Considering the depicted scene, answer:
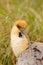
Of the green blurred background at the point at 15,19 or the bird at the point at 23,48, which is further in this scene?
the green blurred background at the point at 15,19

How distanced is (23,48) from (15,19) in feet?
3.41

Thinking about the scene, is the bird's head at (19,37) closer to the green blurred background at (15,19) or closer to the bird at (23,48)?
the bird at (23,48)

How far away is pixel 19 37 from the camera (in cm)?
207

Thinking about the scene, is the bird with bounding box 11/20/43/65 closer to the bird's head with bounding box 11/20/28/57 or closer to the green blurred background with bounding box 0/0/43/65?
the bird's head with bounding box 11/20/28/57

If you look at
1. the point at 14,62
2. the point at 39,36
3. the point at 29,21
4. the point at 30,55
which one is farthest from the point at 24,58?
the point at 29,21

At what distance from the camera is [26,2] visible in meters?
3.76

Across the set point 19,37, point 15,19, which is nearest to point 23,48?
point 19,37

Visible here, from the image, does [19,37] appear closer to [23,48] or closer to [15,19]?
[23,48]

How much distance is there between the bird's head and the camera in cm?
206

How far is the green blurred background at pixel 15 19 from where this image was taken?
249cm

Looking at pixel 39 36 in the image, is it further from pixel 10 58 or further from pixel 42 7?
pixel 42 7

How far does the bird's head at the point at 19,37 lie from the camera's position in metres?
2.06

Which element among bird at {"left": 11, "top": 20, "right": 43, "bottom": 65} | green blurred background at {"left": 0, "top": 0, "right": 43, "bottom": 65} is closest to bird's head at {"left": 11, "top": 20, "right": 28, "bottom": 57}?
bird at {"left": 11, "top": 20, "right": 43, "bottom": 65}

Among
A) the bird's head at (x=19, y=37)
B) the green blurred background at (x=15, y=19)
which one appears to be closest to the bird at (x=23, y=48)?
the bird's head at (x=19, y=37)
